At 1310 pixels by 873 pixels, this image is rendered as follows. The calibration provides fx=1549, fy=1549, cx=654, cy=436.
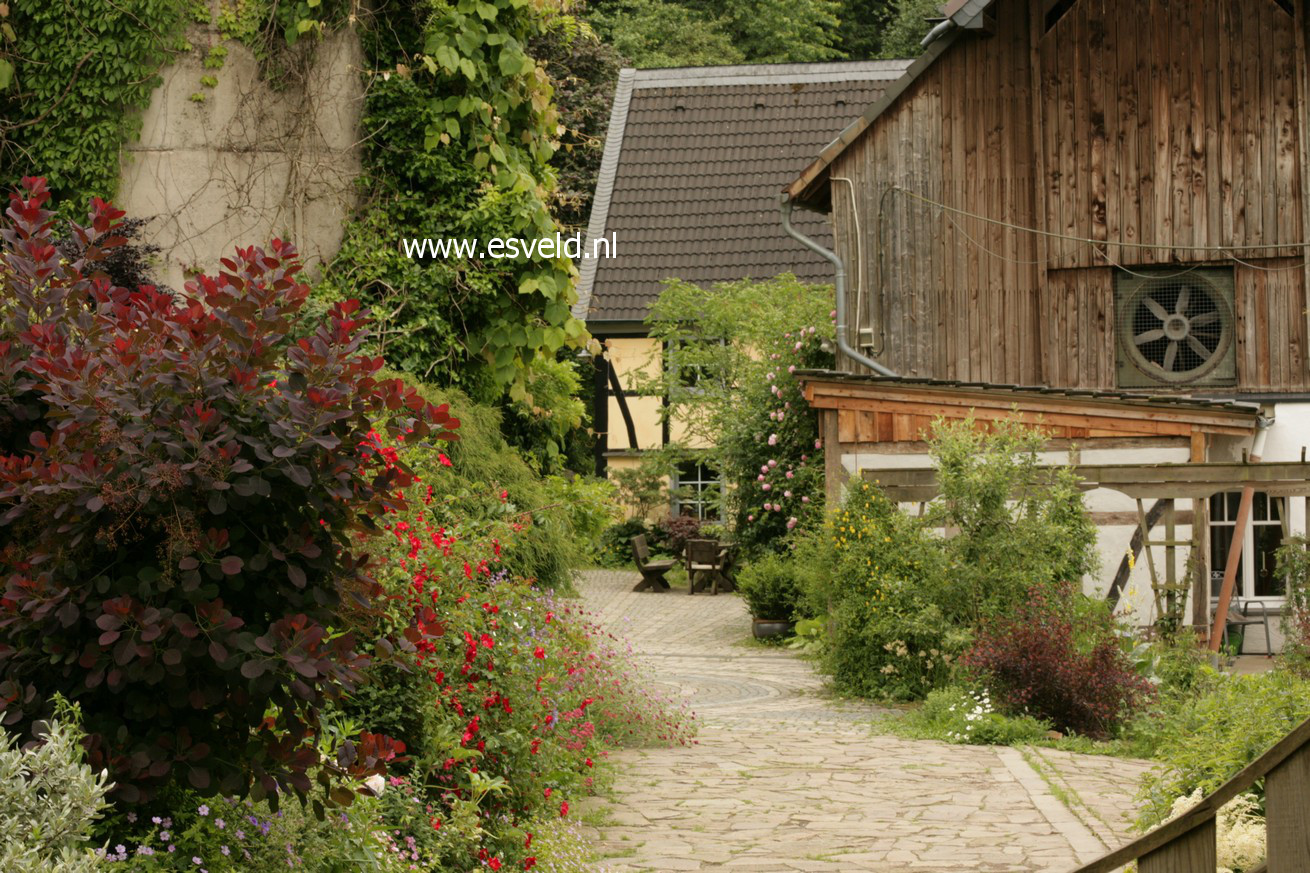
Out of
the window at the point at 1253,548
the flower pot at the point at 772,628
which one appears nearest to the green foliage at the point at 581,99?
the flower pot at the point at 772,628

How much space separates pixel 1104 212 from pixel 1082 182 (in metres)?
0.41

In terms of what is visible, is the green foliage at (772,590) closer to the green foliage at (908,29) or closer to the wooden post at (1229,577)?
the wooden post at (1229,577)

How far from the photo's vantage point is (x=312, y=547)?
4398 mm

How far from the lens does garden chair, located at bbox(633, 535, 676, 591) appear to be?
75.0ft

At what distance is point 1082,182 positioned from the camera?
16969 mm

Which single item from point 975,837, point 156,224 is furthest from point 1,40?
point 975,837

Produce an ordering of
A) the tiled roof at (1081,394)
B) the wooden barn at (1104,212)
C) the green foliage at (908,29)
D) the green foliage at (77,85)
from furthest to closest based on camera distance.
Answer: the green foliage at (908,29) → the wooden barn at (1104,212) → the tiled roof at (1081,394) → the green foliage at (77,85)

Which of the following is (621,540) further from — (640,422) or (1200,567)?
(1200,567)

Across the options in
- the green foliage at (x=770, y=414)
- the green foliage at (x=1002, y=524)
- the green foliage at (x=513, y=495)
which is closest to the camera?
the green foliage at (x=513, y=495)

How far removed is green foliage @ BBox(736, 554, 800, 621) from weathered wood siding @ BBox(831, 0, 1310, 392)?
2.68 meters

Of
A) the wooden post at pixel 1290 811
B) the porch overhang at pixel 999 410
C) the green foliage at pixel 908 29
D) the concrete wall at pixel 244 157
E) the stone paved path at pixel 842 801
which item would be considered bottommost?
the stone paved path at pixel 842 801

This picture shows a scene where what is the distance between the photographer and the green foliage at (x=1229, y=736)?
6.31 m

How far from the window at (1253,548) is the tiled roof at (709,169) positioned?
10.5 meters

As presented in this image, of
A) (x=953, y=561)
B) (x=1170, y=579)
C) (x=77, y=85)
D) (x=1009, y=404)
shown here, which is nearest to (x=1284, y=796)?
(x=953, y=561)
